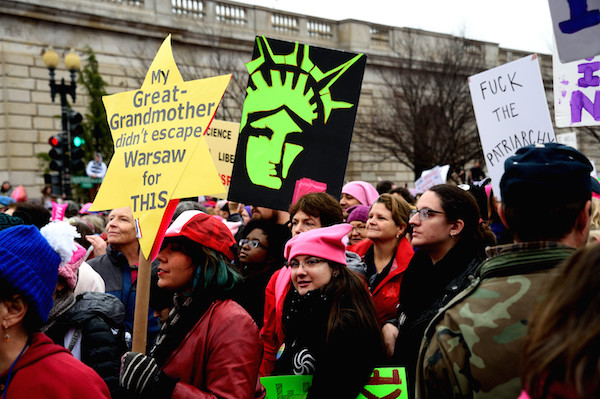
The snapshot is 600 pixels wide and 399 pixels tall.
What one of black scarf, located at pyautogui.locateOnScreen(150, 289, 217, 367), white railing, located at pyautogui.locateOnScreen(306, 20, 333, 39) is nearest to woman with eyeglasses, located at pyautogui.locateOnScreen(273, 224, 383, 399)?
black scarf, located at pyautogui.locateOnScreen(150, 289, 217, 367)

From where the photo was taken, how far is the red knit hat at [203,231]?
3061mm

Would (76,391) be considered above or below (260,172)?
below

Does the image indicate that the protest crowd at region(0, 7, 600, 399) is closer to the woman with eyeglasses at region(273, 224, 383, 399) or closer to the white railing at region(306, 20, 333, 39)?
the woman with eyeglasses at region(273, 224, 383, 399)

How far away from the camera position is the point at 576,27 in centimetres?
355

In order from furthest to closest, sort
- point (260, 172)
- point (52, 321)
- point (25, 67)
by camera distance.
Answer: point (25, 67)
point (260, 172)
point (52, 321)

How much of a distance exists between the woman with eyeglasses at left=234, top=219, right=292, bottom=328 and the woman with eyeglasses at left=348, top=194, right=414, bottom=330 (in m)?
0.67

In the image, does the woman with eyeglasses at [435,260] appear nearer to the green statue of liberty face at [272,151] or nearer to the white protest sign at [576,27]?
the white protest sign at [576,27]

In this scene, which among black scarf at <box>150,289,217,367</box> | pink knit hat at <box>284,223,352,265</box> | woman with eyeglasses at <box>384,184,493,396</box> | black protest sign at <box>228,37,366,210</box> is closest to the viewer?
black scarf at <box>150,289,217,367</box>

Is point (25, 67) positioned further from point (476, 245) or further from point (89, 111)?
point (476, 245)

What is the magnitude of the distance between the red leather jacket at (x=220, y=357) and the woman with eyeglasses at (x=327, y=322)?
16.6 inches

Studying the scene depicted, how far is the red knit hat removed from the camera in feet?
10.0

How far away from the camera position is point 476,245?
360 cm

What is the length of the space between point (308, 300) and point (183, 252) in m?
0.75

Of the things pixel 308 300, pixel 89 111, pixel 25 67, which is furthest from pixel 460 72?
pixel 308 300
